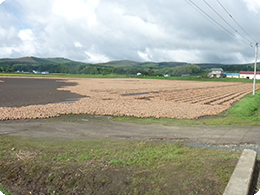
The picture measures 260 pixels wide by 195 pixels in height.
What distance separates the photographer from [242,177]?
543 cm

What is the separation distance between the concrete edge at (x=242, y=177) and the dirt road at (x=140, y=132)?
237 centimetres

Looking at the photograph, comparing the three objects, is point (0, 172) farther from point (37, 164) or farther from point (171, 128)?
point (171, 128)

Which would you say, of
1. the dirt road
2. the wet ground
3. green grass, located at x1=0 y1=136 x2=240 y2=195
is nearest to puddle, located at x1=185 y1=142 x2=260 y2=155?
the dirt road

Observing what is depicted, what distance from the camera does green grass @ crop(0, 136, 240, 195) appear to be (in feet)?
18.0

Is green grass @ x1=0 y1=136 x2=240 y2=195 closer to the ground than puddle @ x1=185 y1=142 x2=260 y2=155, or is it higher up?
higher up

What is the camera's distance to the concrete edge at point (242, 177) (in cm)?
492

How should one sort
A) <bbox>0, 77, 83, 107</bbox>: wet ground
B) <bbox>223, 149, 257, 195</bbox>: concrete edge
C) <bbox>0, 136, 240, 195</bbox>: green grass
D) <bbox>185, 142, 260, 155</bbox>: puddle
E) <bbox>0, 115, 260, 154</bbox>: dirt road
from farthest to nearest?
<bbox>0, 77, 83, 107</bbox>: wet ground < <bbox>0, 115, 260, 154</bbox>: dirt road < <bbox>185, 142, 260, 155</bbox>: puddle < <bbox>0, 136, 240, 195</bbox>: green grass < <bbox>223, 149, 257, 195</bbox>: concrete edge

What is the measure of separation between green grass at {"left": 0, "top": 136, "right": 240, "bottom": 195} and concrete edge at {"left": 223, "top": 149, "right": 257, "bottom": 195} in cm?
25

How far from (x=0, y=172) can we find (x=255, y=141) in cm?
858

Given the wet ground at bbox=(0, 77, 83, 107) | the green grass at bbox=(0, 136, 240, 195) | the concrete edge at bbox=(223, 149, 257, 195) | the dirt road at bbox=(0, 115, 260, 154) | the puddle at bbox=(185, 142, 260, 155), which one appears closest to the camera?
the concrete edge at bbox=(223, 149, 257, 195)

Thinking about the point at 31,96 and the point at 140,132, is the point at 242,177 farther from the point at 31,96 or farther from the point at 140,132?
the point at 31,96

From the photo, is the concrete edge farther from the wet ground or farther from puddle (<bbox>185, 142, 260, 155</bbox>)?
the wet ground

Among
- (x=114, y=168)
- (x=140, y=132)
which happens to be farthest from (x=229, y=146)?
(x=114, y=168)

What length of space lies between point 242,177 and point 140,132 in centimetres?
564
